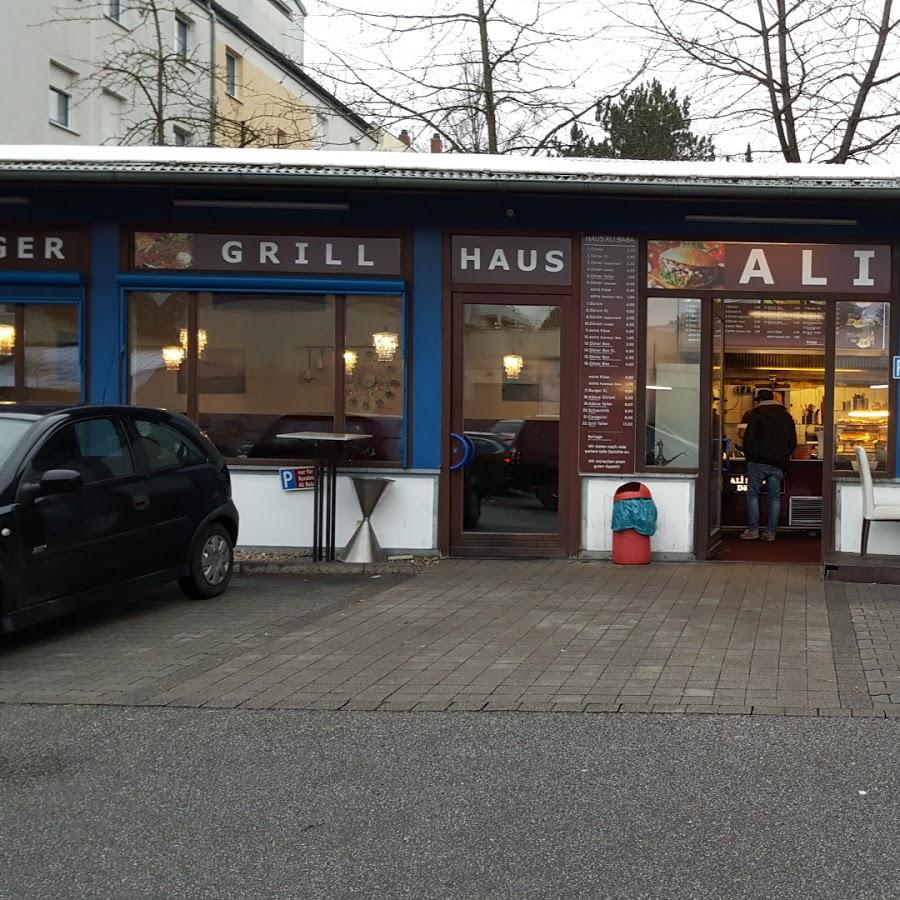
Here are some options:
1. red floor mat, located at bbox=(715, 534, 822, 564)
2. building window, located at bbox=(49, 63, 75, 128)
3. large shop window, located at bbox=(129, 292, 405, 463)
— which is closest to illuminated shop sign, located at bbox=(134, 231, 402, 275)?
large shop window, located at bbox=(129, 292, 405, 463)

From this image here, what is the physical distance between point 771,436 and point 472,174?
195 inches

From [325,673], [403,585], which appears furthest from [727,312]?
[325,673]

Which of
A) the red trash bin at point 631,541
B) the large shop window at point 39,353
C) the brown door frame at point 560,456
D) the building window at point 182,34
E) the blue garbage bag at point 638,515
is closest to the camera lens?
the blue garbage bag at point 638,515

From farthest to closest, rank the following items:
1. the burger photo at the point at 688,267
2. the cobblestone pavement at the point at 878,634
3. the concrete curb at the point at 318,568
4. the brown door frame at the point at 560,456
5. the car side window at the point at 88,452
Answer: the brown door frame at the point at 560,456, the burger photo at the point at 688,267, the concrete curb at the point at 318,568, the car side window at the point at 88,452, the cobblestone pavement at the point at 878,634

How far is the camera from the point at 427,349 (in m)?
10.9

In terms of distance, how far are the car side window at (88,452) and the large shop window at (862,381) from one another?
649 centimetres

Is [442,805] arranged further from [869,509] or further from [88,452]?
[869,509]

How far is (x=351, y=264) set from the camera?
35.9ft

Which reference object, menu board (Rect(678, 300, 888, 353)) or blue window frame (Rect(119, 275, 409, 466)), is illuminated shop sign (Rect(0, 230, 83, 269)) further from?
menu board (Rect(678, 300, 888, 353))

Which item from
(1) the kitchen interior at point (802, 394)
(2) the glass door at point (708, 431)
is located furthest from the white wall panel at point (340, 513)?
(1) the kitchen interior at point (802, 394)

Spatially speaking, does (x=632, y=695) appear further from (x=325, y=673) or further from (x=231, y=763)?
(x=231, y=763)

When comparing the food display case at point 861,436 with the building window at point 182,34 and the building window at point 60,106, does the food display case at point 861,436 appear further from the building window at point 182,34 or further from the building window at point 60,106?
the building window at point 182,34

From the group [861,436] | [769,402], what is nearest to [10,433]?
[861,436]

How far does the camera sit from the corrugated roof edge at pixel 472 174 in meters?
9.71
